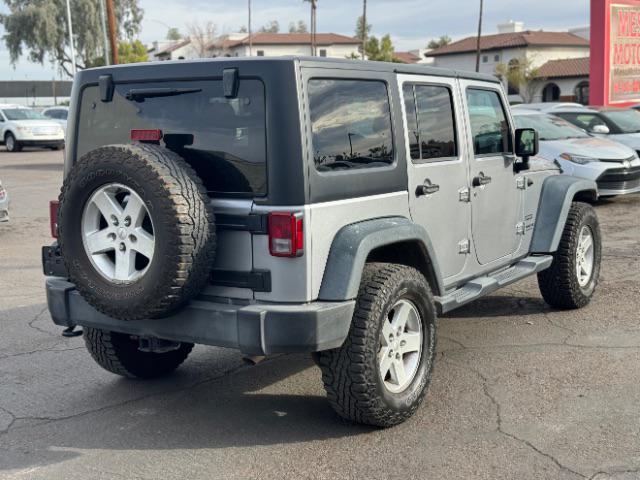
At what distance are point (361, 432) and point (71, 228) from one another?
1.83 m

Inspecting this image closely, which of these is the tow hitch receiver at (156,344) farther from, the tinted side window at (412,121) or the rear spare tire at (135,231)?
the tinted side window at (412,121)

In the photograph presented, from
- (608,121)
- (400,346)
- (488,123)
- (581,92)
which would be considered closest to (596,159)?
(608,121)

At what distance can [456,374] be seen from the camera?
5.19m

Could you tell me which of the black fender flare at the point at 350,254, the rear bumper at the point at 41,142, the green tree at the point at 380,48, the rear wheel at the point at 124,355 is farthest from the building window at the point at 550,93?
the black fender flare at the point at 350,254

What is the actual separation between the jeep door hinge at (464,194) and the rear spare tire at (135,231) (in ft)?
6.23

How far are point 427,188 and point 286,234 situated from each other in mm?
1267

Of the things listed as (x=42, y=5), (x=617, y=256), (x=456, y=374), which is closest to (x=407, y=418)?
(x=456, y=374)

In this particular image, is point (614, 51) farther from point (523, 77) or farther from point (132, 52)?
point (132, 52)

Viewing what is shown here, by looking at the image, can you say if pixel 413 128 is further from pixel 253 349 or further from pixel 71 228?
→ pixel 71 228

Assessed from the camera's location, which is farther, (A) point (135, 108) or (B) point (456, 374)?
(B) point (456, 374)

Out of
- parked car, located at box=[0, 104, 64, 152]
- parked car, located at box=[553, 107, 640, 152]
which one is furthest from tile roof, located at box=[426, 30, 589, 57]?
parked car, located at box=[553, 107, 640, 152]

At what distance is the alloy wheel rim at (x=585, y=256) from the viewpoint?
6630 mm

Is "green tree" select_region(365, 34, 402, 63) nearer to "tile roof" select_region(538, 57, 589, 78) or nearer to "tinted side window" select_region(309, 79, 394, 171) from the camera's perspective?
"tile roof" select_region(538, 57, 589, 78)

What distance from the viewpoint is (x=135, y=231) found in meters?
3.96
